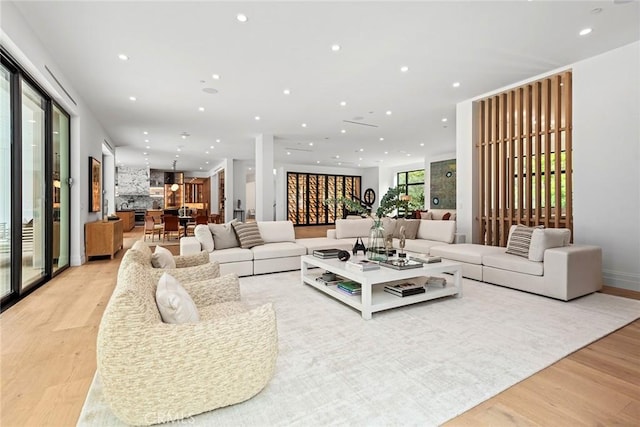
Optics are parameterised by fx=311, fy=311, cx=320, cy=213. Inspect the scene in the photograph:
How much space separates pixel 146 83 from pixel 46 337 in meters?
4.09

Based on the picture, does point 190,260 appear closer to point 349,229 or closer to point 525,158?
point 349,229

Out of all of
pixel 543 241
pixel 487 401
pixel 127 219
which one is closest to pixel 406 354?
pixel 487 401

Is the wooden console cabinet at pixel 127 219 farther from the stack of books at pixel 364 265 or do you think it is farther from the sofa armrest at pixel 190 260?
the stack of books at pixel 364 265

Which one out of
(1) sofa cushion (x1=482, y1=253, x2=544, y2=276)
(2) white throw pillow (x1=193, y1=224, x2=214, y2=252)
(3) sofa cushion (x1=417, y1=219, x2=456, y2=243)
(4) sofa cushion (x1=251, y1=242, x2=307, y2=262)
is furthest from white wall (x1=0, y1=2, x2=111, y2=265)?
(3) sofa cushion (x1=417, y1=219, x2=456, y2=243)

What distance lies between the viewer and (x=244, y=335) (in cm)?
159

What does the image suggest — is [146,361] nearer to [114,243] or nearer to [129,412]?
[129,412]

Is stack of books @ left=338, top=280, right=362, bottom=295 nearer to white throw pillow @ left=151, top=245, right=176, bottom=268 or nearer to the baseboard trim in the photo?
white throw pillow @ left=151, top=245, right=176, bottom=268

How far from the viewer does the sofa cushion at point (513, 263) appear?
372cm

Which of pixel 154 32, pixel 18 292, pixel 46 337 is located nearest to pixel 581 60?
pixel 154 32

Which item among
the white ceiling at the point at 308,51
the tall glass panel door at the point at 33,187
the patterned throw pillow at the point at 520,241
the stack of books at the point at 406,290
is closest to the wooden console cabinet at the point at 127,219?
the white ceiling at the point at 308,51

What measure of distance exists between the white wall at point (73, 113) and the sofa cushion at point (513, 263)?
234 inches

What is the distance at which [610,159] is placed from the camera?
169 inches

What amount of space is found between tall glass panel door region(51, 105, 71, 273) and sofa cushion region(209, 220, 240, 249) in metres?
2.49

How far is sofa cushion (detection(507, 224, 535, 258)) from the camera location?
13.2 ft
